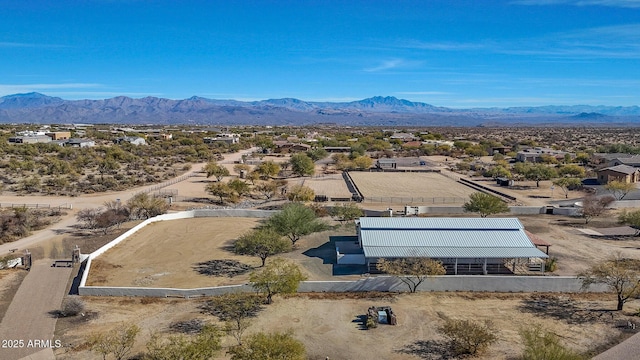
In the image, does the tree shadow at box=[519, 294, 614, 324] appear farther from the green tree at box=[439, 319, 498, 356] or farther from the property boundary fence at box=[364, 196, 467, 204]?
the property boundary fence at box=[364, 196, 467, 204]

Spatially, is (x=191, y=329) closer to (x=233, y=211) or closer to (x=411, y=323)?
(x=411, y=323)

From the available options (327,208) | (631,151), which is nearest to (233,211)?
(327,208)

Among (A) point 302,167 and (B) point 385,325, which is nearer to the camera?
(B) point 385,325

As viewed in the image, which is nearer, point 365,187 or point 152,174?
point 365,187

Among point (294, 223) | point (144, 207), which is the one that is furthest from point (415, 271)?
point (144, 207)

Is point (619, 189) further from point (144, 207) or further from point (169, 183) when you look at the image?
point (169, 183)

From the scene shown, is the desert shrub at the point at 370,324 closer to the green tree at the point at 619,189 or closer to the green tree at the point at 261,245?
the green tree at the point at 261,245

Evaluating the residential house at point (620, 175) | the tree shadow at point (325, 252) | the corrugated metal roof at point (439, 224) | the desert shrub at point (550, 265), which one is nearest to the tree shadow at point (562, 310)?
the desert shrub at point (550, 265)
